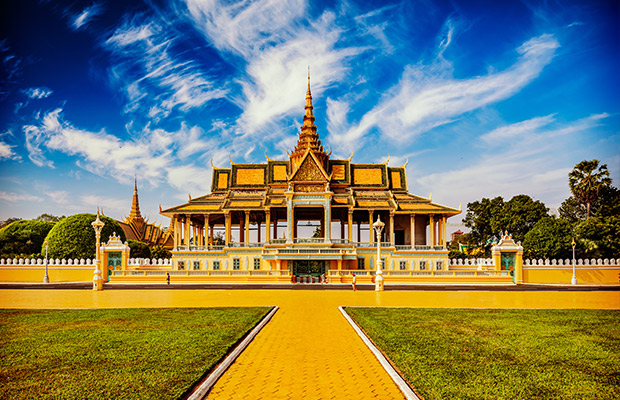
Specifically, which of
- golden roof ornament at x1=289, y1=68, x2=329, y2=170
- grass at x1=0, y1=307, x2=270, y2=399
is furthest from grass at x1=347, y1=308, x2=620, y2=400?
golden roof ornament at x1=289, y1=68, x2=329, y2=170

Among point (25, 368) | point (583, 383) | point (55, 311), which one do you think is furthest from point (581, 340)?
point (55, 311)

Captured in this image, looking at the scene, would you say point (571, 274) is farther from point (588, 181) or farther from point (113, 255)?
point (113, 255)

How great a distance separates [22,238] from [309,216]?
37176 mm

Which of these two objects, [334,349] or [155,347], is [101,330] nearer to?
[155,347]

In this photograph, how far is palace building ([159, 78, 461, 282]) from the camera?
131 ft

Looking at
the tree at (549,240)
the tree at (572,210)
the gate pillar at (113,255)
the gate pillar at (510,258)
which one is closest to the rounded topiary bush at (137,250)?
the gate pillar at (113,255)

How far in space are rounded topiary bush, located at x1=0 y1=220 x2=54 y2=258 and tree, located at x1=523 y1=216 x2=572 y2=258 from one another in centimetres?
5887

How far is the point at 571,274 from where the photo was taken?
38344mm

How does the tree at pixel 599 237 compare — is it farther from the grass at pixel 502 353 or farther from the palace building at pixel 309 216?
the grass at pixel 502 353

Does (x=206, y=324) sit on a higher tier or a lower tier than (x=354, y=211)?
lower

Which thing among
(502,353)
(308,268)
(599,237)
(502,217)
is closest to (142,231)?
(308,268)

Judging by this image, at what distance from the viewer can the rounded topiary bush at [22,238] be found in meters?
56.4

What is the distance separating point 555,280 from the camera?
38.3 metres

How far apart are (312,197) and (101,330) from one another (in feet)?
111
